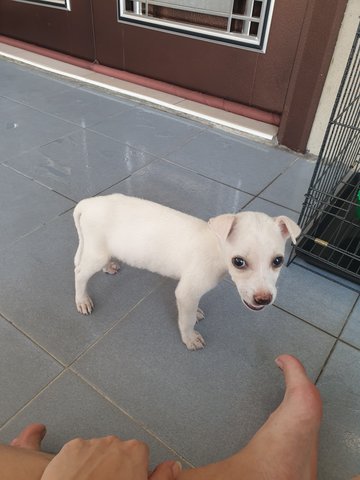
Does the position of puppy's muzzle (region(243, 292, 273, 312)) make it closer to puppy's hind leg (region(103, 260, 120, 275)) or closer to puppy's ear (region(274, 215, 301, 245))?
puppy's ear (region(274, 215, 301, 245))

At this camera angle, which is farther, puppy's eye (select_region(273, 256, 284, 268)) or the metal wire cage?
the metal wire cage

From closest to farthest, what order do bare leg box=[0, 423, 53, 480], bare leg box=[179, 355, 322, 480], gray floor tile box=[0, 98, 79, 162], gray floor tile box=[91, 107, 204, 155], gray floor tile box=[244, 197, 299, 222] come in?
bare leg box=[0, 423, 53, 480], bare leg box=[179, 355, 322, 480], gray floor tile box=[244, 197, 299, 222], gray floor tile box=[0, 98, 79, 162], gray floor tile box=[91, 107, 204, 155]

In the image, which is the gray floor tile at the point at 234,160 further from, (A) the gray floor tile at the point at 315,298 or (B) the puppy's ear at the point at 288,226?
(B) the puppy's ear at the point at 288,226

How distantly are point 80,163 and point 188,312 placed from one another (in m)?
1.48

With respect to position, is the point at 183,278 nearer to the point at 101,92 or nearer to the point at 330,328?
the point at 330,328

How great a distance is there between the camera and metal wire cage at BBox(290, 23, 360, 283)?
1.68 meters

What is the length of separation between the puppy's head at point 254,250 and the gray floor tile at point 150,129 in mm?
1592

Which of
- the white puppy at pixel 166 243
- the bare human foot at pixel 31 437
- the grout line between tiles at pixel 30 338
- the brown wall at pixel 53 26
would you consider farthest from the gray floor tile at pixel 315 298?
the brown wall at pixel 53 26

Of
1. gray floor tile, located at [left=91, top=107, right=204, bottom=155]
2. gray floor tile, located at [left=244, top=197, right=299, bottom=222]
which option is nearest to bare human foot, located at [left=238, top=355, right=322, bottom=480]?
gray floor tile, located at [left=244, top=197, right=299, bottom=222]

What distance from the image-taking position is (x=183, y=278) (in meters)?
1.28

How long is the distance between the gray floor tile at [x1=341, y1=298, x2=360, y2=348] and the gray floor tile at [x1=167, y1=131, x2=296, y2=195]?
0.94m

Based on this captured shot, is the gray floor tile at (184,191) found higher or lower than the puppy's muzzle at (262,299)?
lower

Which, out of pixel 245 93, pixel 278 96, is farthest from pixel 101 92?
pixel 278 96

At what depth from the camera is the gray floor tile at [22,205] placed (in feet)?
6.12
